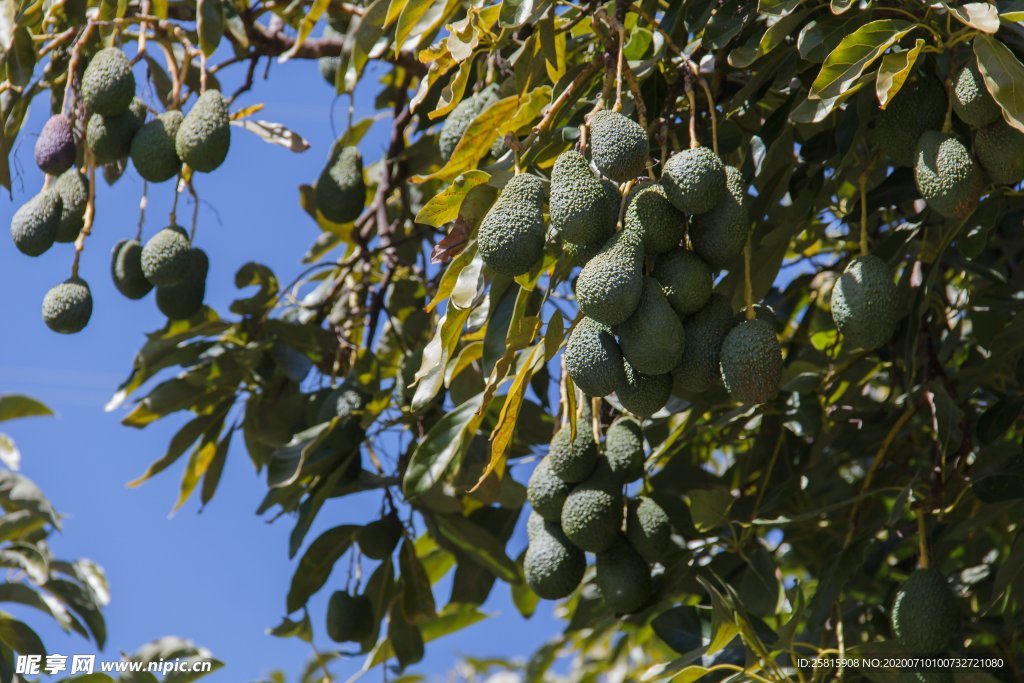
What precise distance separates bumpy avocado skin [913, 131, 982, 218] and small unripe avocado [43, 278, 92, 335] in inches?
48.7

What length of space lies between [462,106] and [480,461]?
593mm

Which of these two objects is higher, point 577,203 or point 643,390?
point 577,203

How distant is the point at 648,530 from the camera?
167 cm

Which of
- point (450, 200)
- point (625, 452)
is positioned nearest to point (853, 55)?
point (450, 200)

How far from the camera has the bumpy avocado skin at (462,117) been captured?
181cm

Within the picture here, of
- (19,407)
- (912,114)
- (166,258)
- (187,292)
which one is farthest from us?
(19,407)

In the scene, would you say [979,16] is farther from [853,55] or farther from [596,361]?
[596,361]

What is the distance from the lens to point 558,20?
5.53 ft

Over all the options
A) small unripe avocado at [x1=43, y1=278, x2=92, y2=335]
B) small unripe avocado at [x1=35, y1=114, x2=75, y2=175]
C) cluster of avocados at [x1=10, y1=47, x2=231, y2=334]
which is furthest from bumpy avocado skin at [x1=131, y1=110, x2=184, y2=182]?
small unripe avocado at [x1=43, y1=278, x2=92, y2=335]

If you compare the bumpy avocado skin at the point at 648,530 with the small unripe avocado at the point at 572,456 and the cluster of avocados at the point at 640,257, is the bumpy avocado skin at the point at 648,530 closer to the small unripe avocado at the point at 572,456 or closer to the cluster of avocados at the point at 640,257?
the small unripe avocado at the point at 572,456

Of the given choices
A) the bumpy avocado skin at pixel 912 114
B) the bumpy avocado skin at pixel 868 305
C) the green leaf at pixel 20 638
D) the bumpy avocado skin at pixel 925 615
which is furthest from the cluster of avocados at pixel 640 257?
the green leaf at pixel 20 638

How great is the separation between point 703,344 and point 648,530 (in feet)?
1.42

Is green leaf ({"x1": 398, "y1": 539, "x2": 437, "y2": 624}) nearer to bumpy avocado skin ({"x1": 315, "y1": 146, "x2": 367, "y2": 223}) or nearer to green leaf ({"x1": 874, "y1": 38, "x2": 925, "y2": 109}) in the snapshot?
bumpy avocado skin ({"x1": 315, "y1": 146, "x2": 367, "y2": 223})

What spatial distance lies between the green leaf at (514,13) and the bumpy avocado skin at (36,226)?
0.82 metres
